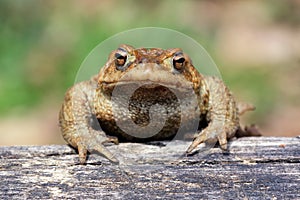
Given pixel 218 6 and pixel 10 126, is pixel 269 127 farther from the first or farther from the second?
pixel 218 6

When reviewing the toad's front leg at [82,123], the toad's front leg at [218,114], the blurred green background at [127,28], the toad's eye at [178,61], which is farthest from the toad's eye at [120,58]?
the blurred green background at [127,28]

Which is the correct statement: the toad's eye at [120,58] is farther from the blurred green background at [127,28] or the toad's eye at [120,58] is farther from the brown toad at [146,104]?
the blurred green background at [127,28]

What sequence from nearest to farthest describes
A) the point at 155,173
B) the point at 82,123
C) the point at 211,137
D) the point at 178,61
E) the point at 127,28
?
the point at 155,173 < the point at 178,61 < the point at 211,137 < the point at 82,123 < the point at 127,28

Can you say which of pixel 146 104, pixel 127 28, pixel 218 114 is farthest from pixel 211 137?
pixel 127 28

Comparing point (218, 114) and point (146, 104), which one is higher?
point (146, 104)

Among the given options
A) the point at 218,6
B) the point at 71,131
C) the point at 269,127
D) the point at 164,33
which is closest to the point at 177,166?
the point at 71,131

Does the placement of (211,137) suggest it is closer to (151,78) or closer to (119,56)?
(151,78)
